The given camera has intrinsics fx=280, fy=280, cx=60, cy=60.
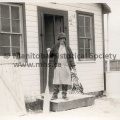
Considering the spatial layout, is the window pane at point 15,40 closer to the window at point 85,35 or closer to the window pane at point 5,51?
the window pane at point 5,51

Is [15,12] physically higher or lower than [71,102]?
higher

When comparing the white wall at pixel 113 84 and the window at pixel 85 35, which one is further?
the white wall at pixel 113 84

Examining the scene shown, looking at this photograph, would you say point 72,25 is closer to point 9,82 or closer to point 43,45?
point 43,45

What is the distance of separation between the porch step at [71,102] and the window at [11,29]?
4.93ft

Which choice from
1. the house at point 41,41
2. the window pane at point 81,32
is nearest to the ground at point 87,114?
the house at point 41,41

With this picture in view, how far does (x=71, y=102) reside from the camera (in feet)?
23.3

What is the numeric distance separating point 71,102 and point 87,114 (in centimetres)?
67

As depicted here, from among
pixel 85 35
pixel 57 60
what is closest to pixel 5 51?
pixel 57 60

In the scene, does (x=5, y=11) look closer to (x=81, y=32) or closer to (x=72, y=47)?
(x=72, y=47)

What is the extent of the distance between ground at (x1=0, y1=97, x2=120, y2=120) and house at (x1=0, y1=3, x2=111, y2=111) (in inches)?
19.7

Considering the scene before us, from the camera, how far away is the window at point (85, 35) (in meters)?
8.88

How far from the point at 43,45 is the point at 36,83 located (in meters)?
1.07

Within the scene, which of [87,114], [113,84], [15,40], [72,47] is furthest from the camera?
[113,84]

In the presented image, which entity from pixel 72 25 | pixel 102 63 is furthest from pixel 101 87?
pixel 72 25
